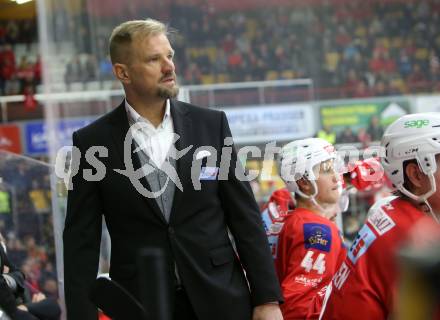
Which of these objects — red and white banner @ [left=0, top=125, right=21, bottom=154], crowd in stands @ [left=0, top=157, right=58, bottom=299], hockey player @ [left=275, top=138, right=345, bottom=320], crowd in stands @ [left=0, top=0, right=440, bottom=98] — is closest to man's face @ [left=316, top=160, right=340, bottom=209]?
hockey player @ [left=275, top=138, right=345, bottom=320]

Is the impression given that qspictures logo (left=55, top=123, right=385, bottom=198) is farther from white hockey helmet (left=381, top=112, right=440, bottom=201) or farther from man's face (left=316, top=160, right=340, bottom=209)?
man's face (left=316, top=160, right=340, bottom=209)

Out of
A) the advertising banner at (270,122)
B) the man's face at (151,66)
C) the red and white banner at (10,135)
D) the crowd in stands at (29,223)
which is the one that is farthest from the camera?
the red and white banner at (10,135)

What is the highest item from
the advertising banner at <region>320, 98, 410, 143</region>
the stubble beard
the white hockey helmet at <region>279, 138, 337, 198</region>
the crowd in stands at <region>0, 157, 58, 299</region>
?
the stubble beard

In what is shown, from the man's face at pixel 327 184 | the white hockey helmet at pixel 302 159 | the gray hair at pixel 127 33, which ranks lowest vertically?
the man's face at pixel 327 184

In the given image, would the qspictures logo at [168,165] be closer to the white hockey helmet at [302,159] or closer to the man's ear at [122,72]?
the man's ear at [122,72]

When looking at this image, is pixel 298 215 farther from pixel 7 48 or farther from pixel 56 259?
pixel 7 48

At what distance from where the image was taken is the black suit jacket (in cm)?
→ 303

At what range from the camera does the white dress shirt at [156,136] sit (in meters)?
3.13

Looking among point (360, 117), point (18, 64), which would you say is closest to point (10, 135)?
point (18, 64)

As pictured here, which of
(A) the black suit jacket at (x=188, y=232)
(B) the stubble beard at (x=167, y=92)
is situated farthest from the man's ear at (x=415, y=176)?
(B) the stubble beard at (x=167, y=92)

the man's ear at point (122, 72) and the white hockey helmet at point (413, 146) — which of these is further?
the man's ear at point (122, 72)

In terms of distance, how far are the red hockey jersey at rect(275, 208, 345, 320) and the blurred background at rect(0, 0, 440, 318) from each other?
500 centimetres

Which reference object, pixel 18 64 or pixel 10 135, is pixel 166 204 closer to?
pixel 10 135

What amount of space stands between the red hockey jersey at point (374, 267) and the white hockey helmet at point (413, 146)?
0.09 meters
